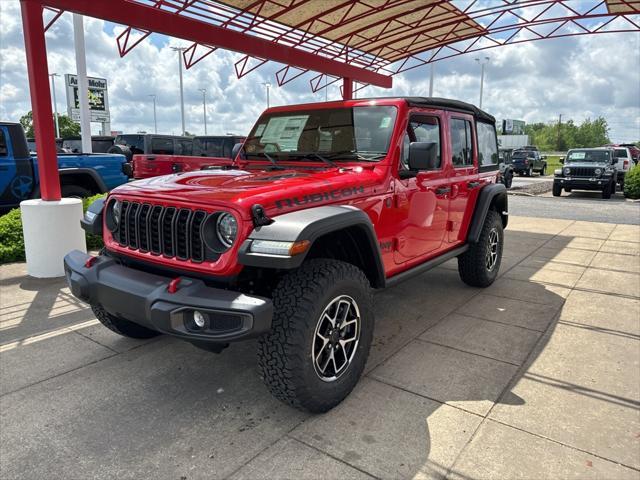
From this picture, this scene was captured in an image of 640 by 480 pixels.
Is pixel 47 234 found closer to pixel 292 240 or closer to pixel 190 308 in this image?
pixel 190 308

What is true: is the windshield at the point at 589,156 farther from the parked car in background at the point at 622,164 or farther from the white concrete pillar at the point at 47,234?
the white concrete pillar at the point at 47,234

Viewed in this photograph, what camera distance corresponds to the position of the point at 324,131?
3986 millimetres

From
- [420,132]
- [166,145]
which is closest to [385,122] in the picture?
[420,132]

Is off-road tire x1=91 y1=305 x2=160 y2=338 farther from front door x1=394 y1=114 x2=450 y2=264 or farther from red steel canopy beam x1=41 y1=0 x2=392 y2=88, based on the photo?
red steel canopy beam x1=41 y1=0 x2=392 y2=88

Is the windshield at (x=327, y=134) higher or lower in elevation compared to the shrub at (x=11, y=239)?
higher

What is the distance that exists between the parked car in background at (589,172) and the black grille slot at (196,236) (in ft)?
54.4

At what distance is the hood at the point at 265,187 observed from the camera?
267cm

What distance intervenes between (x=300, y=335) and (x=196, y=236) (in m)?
0.80

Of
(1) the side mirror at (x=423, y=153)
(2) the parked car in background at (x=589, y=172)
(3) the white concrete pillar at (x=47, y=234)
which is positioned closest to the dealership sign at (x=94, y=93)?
(2) the parked car in background at (x=589, y=172)

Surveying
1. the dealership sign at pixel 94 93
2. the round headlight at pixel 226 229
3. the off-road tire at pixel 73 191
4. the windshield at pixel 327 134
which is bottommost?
the off-road tire at pixel 73 191

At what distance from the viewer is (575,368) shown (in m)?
3.48

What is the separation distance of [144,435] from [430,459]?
5.13 ft

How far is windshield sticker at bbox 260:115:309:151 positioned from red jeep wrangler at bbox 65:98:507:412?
0.04 feet

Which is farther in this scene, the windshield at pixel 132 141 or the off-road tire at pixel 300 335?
the windshield at pixel 132 141
